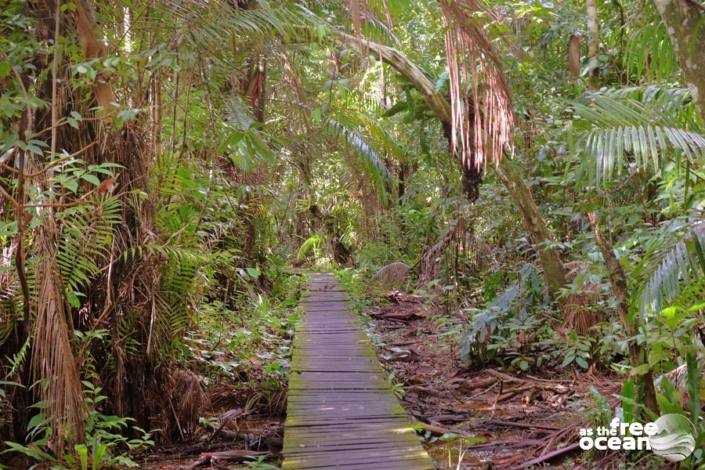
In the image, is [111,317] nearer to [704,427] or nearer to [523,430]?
[523,430]

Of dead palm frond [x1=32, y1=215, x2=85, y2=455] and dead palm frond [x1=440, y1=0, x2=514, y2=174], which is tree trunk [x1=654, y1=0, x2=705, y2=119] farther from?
dead palm frond [x1=32, y1=215, x2=85, y2=455]

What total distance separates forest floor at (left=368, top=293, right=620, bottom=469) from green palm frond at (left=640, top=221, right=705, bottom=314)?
1005 millimetres

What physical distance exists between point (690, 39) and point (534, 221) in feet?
11.1

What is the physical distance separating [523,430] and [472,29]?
2.62m

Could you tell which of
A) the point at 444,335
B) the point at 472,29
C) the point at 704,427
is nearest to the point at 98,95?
the point at 472,29

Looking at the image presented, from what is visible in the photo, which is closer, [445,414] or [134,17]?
[134,17]

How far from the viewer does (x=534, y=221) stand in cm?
589

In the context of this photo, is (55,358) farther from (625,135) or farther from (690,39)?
(690,39)

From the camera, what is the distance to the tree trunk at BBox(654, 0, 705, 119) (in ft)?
8.46

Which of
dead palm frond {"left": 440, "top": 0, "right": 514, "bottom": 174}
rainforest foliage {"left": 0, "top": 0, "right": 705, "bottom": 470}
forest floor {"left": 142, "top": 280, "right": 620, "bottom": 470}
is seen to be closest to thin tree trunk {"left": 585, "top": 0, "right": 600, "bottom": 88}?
rainforest foliage {"left": 0, "top": 0, "right": 705, "bottom": 470}

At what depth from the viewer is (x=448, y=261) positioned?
882 cm

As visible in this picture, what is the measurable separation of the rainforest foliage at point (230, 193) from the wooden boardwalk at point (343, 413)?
415 mm

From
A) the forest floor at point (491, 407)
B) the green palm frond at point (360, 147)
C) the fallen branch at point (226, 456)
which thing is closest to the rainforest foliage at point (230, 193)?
the forest floor at point (491, 407)

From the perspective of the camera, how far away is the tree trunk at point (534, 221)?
5844 mm
